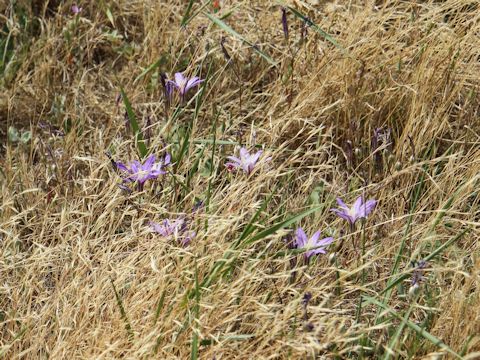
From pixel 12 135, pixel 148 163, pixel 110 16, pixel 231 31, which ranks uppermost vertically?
pixel 231 31

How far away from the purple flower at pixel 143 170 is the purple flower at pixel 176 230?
0.48ft

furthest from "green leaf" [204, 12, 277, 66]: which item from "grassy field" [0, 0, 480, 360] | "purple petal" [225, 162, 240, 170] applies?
"purple petal" [225, 162, 240, 170]

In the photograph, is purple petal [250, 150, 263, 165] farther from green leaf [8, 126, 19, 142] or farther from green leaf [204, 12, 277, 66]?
green leaf [8, 126, 19, 142]

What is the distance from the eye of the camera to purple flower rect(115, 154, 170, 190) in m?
2.23

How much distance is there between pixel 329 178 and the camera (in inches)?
105

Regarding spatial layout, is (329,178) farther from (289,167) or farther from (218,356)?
(218,356)

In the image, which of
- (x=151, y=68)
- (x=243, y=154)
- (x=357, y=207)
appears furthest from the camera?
(x=151, y=68)

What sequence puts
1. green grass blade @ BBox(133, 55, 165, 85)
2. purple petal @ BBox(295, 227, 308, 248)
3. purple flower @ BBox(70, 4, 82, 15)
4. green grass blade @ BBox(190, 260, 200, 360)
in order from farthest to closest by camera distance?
purple flower @ BBox(70, 4, 82, 15)
green grass blade @ BBox(133, 55, 165, 85)
purple petal @ BBox(295, 227, 308, 248)
green grass blade @ BBox(190, 260, 200, 360)

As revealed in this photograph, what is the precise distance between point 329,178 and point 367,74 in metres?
0.37

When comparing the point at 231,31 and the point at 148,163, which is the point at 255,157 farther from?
the point at 231,31

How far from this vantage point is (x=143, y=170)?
2.25 meters

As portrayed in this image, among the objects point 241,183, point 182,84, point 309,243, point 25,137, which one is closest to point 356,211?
point 309,243

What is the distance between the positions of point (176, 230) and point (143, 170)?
0.88 ft

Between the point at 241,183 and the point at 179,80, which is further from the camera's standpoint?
the point at 179,80
